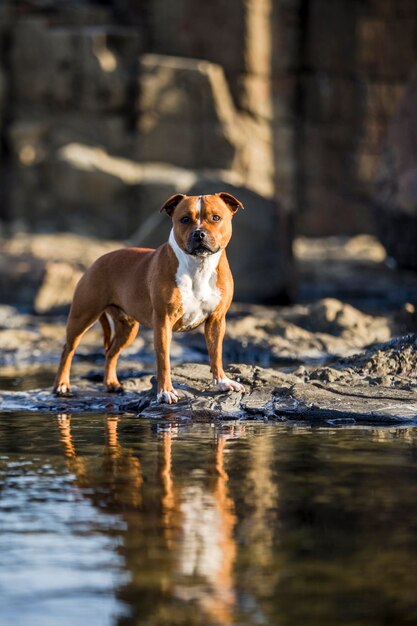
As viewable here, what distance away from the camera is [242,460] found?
256 inches

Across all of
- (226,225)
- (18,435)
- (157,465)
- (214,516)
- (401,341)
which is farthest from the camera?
(401,341)

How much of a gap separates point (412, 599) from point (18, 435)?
3679mm

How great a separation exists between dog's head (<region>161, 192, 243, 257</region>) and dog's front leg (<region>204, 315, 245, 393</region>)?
0.56m

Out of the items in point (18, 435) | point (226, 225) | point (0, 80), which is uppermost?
point (0, 80)

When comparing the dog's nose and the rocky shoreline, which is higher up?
the dog's nose

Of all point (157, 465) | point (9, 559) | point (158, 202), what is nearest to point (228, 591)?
point (9, 559)

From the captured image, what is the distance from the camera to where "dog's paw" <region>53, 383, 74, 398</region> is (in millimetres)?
8930

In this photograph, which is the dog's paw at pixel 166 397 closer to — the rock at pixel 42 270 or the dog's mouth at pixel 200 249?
the dog's mouth at pixel 200 249

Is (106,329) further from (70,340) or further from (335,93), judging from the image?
(335,93)

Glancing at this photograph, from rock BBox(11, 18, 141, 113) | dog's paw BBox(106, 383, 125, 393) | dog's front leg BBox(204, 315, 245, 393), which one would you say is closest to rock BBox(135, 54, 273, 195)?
rock BBox(11, 18, 141, 113)

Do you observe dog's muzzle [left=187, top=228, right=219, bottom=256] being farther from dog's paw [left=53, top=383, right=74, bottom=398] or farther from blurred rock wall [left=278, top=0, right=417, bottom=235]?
blurred rock wall [left=278, top=0, right=417, bottom=235]

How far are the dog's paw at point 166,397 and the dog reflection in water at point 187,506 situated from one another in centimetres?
55

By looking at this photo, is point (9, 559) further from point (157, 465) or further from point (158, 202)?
point (158, 202)

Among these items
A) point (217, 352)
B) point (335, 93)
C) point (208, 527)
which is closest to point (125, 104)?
point (335, 93)
